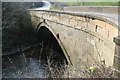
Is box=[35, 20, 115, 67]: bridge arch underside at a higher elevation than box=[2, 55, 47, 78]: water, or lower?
higher

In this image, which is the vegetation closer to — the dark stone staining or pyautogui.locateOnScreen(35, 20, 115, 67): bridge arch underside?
the dark stone staining

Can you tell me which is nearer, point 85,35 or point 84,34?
point 85,35

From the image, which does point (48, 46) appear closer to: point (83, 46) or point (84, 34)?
point (83, 46)

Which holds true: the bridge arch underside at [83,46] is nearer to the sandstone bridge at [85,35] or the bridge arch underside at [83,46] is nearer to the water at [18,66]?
the sandstone bridge at [85,35]

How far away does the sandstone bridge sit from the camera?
37.0 feet

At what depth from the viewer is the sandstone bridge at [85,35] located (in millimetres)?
11266

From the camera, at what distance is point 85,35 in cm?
1509

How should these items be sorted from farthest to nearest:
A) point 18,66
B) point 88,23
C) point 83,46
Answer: point 18,66 → point 83,46 → point 88,23

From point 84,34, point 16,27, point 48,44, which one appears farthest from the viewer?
point 48,44

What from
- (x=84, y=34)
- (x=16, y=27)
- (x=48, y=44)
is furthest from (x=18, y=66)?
(x=16, y=27)

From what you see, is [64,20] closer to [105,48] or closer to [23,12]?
[105,48]

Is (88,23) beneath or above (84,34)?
above

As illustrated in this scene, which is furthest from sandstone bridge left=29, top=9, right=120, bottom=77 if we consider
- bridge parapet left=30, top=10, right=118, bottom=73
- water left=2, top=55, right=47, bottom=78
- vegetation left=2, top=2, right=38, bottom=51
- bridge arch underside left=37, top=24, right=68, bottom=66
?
vegetation left=2, top=2, right=38, bottom=51

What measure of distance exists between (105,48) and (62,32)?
24.0 ft
